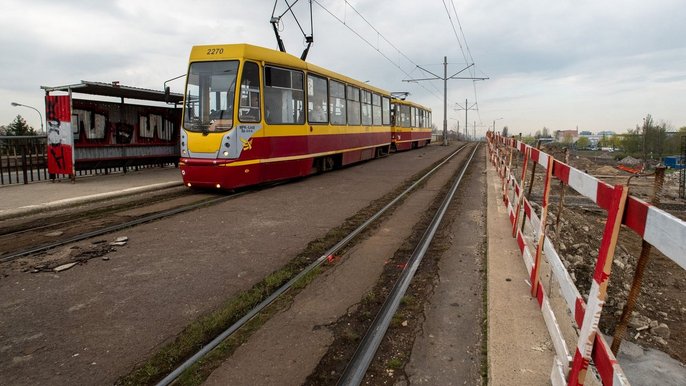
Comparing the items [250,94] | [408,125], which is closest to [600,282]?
[250,94]

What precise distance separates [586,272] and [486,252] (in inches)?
92.9

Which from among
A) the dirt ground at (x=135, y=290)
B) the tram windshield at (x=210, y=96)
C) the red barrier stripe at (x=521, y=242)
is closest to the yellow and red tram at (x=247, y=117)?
the tram windshield at (x=210, y=96)

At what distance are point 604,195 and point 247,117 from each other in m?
8.18

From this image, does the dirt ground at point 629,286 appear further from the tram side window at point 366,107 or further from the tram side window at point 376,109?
the tram side window at point 376,109

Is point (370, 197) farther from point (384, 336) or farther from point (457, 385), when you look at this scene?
point (457, 385)

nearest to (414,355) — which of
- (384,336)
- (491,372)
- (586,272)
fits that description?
(384,336)

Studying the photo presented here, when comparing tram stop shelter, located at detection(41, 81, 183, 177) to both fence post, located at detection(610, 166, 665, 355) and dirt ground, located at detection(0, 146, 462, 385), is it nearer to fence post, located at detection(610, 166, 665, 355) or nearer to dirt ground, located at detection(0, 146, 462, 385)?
dirt ground, located at detection(0, 146, 462, 385)

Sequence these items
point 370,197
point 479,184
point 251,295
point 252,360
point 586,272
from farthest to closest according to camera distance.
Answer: point 479,184
point 370,197
point 586,272
point 251,295
point 252,360

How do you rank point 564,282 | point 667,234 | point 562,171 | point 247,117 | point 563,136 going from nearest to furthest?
point 667,234
point 564,282
point 562,171
point 247,117
point 563,136

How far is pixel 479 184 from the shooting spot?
12.1m

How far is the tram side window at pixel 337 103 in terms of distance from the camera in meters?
13.5

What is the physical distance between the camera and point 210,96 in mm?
9492

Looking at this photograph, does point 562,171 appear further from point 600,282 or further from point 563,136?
point 563,136

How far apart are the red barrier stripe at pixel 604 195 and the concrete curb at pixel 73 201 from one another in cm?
846
